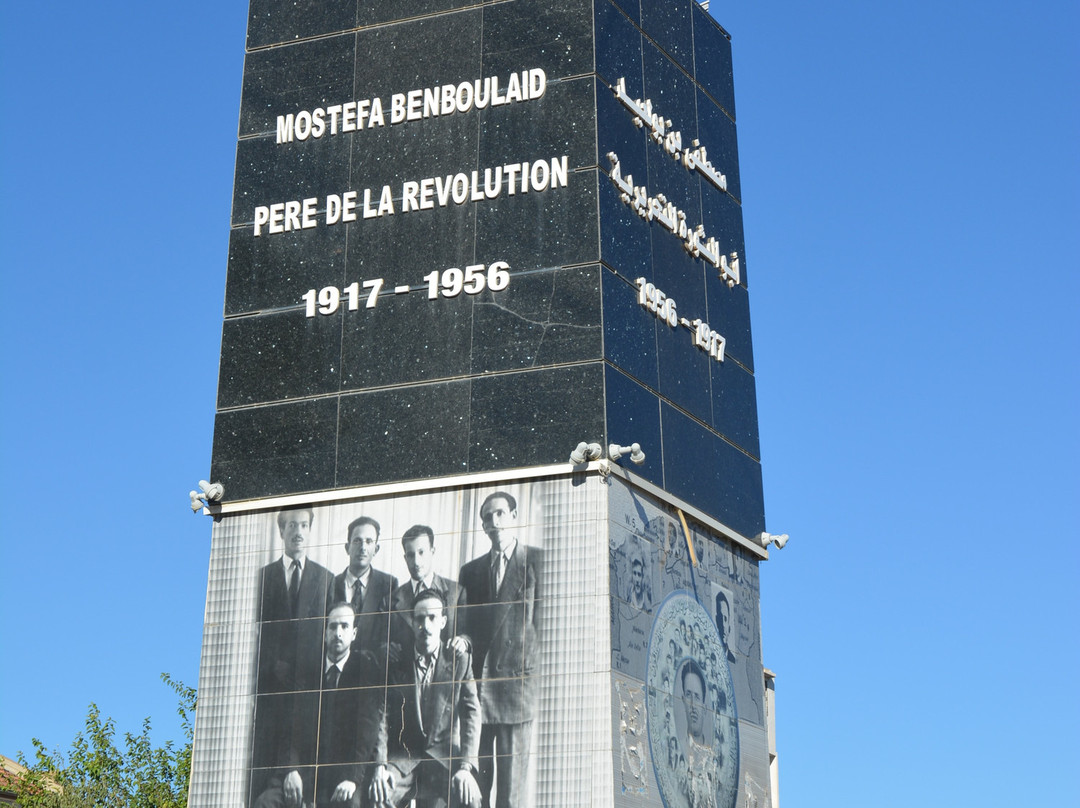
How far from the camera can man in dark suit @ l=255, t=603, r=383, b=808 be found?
97.0 feet

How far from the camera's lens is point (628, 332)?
104 ft

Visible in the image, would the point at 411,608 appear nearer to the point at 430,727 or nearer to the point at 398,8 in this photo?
the point at 430,727

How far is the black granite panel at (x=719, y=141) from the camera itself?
123ft

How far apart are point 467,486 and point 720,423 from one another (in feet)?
21.7

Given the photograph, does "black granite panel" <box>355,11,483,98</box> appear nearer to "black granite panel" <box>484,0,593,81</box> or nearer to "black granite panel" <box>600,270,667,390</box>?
"black granite panel" <box>484,0,593,81</box>

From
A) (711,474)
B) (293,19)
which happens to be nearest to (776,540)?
(711,474)

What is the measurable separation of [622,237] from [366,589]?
8.45m

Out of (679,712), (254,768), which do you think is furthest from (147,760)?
(679,712)

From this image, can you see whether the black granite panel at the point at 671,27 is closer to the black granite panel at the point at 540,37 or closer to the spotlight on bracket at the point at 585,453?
the black granite panel at the point at 540,37

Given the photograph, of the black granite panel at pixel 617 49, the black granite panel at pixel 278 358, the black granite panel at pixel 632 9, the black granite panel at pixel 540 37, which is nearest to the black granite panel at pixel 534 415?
the black granite panel at pixel 278 358

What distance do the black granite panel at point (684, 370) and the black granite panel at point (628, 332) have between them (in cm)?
36

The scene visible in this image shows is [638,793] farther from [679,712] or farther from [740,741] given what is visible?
[740,741]

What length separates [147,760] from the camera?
53062 millimetres

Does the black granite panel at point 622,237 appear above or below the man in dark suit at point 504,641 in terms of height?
above
